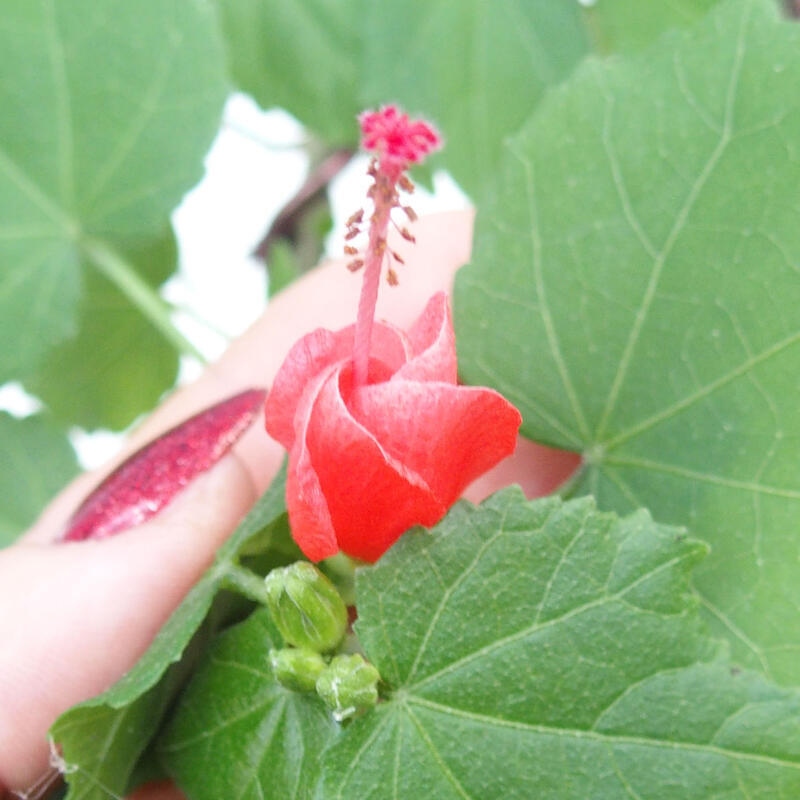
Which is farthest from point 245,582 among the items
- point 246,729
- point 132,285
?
point 132,285

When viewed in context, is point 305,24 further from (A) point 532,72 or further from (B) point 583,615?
(B) point 583,615

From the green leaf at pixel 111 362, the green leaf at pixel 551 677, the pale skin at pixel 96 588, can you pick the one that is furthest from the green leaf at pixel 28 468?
the green leaf at pixel 551 677

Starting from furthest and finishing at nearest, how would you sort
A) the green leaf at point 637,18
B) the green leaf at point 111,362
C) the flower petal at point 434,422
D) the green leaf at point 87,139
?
the green leaf at point 111,362 → the green leaf at point 637,18 → the green leaf at point 87,139 → the flower petal at point 434,422

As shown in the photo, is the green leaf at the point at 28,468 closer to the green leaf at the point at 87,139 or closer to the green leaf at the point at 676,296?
the green leaf at the point at 87,139

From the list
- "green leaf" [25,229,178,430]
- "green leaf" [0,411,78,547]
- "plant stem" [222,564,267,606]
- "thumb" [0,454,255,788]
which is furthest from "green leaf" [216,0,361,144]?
"plant stem" [222,564,267,606]

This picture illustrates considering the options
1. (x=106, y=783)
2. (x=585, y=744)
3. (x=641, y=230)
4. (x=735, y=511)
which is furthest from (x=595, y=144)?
(x=106, y=783)

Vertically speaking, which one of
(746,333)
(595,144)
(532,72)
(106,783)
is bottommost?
(106,783)

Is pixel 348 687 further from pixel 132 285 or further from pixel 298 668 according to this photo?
pixel 132 285
